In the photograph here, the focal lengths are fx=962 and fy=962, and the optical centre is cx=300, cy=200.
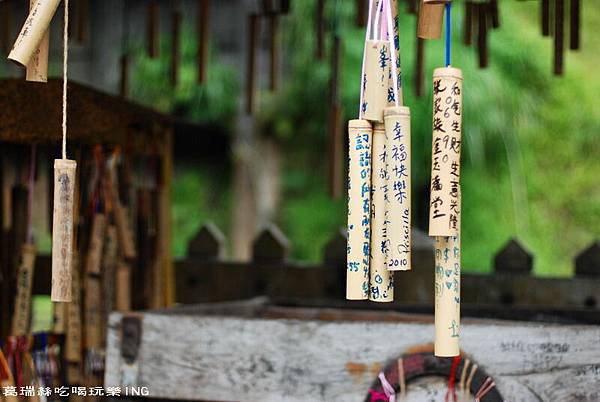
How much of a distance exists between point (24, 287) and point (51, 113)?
0.48 metres

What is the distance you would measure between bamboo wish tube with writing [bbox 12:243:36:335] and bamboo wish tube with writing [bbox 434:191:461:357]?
1275 mm

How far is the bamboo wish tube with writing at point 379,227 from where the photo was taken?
1.36 m

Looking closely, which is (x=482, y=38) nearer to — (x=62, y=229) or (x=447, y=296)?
(x=447, y=296)

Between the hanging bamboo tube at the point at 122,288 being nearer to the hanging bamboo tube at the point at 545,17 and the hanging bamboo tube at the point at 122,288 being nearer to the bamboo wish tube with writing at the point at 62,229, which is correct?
the bamboo wish tube with writing at the point at 62,229

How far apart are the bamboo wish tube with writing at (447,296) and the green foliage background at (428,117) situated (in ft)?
17.0

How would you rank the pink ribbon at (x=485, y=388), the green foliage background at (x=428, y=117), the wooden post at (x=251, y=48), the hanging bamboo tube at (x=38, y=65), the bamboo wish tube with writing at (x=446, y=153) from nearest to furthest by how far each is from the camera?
the bamboo wish tube with writing at (x=446, y=153) → the hanging bamboo tube at (x=38, y=65) → the pink ribbon at (x=485, y=388) → the wooden post at (x=251, y=48) → the green foliage background at (x=428, y=117)

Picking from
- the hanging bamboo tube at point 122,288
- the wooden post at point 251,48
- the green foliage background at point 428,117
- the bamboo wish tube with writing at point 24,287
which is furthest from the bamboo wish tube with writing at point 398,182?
the green foliage background at point 428,117

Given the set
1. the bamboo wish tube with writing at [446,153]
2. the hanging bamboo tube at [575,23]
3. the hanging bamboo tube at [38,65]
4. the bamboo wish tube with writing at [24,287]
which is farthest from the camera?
the hanging bamboo tube at [575,23]

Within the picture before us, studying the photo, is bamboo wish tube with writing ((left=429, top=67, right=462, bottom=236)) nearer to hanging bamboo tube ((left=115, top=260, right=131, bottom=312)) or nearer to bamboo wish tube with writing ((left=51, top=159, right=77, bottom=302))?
bamboo wish tube with writing ((left=51, top=159, right=77, bottom=302))

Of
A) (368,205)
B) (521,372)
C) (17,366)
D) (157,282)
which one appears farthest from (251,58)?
(368,205)

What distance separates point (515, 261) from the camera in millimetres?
3506

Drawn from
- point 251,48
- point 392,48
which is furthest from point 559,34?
point 392,48

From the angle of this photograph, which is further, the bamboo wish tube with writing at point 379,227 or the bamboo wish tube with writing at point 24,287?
the bamboo wish tube with writing at point 24,287

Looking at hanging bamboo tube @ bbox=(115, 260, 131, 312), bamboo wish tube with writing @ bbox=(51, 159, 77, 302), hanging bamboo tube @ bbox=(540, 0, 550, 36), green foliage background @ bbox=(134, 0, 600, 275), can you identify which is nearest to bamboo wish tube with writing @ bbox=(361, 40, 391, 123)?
bamboo wish tube with writing @ bbox=(51, 159, 77, 302)
